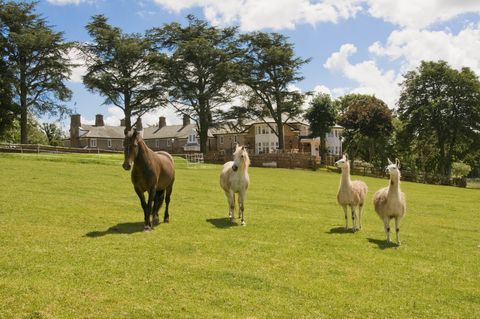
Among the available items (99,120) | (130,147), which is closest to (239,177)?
(130,147)

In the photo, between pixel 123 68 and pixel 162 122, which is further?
pixel 162 122

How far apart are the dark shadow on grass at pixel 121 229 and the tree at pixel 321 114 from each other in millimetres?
56334

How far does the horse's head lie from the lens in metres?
11.9

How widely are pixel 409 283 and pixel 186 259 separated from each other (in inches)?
186

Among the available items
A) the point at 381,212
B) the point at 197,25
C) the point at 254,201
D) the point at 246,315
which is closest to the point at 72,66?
the point at 197,25

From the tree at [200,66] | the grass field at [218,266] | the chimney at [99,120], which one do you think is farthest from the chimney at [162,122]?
the grass field at [218,266]

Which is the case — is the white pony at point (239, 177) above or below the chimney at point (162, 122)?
below

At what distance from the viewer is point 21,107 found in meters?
56.8

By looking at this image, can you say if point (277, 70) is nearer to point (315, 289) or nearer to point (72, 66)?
point (72, 66)

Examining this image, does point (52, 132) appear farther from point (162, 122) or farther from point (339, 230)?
point (339, 230)

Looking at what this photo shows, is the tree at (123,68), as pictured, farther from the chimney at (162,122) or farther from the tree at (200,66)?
the chimney at (162,122)

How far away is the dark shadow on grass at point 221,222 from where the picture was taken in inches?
556

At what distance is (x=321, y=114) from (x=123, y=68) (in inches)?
1213

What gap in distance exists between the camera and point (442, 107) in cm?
A: 6694
